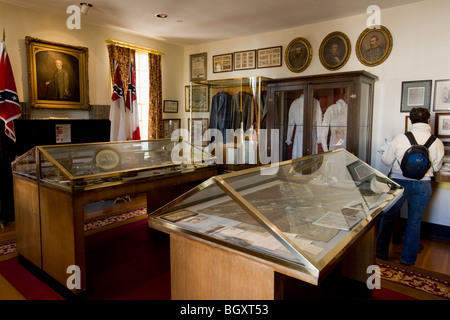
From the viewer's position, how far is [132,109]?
5543 mm

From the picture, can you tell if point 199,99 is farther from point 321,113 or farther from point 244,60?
point 321,113

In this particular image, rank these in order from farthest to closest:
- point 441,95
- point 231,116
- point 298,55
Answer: point 231,116 → point 298,55 → point 441,95

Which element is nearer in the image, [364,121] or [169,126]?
[364,121]

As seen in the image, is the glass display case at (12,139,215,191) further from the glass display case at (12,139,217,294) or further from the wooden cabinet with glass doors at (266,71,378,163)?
the wooden cabinet with glass doors at (266,71,378,163)

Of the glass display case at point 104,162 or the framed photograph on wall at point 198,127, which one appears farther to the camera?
the framed photograph on wall at point 198,127

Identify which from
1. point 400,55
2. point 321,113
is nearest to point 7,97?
point 321,113

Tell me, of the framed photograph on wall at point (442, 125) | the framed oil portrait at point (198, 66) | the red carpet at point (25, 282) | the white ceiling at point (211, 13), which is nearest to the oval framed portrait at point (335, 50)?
the white ceiling at point (211, 13)

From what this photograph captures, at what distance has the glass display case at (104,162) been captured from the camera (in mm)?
2584

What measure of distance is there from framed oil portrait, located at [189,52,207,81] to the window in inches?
38.4

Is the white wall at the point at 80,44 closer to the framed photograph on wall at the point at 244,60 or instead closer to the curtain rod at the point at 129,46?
the curtain rod at the point at 129,46

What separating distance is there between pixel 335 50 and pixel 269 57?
1.17 metres

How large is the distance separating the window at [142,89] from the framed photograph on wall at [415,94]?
14.3 feet
